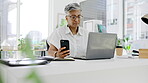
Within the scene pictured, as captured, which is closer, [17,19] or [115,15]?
[115,15]

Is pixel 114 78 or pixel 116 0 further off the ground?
pixel 116 0

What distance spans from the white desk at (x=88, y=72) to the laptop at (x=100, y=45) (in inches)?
10.5

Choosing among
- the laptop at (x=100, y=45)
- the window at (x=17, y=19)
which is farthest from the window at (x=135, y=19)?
the laptop at (x=100, y=45)

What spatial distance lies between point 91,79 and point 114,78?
18cm

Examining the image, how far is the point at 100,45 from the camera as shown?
4.00 ft

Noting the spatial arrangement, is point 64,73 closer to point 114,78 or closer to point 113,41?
point 114,78

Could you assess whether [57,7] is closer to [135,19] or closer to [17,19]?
[17,19]

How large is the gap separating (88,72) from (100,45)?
43 centimetres

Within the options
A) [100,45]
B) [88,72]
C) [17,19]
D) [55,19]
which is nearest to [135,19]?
[55,19]

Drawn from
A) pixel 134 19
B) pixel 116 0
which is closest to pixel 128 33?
pixel 134 19

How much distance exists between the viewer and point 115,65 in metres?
0.94

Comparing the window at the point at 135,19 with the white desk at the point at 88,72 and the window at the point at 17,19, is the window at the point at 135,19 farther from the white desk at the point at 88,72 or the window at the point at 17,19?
the white desk at the point at 88,72

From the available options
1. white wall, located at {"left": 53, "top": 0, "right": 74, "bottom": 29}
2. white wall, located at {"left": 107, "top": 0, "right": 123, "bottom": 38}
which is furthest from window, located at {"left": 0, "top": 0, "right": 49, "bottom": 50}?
white wall, located at {"left": 107, "top": 0, "right": 123, "bottom": 38}

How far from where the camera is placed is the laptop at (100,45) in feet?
3.83
